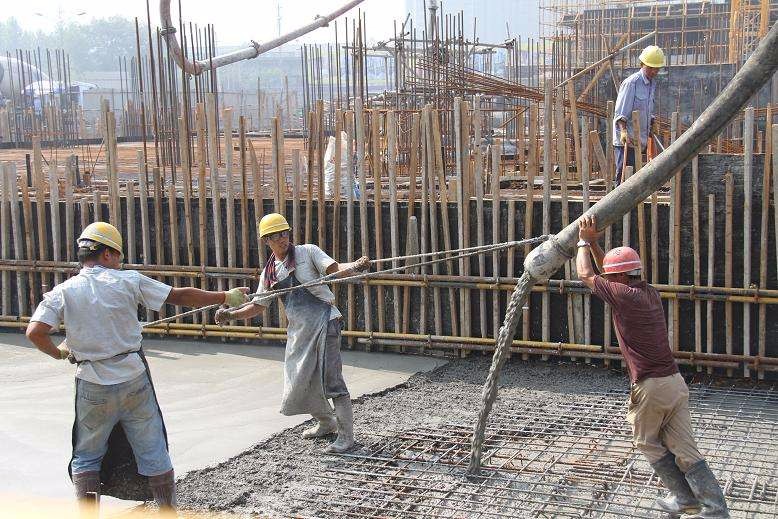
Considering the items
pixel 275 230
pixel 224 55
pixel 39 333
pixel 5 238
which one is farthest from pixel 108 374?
pixel 224 55

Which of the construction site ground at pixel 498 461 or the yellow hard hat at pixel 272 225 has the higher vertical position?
the yellow hard hat at pixel 272 225

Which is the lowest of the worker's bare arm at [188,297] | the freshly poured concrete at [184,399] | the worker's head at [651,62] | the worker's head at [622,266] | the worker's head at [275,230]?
the freshly poured concrete at [184,399]

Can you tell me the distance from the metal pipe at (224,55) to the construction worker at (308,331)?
19.4 feet

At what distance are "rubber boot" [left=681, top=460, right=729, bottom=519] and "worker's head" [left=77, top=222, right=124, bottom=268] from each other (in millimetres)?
3244

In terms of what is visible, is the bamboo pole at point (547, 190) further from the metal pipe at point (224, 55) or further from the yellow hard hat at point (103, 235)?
the metal pipe at point (224, 55)

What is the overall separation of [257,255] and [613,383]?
3.60 m

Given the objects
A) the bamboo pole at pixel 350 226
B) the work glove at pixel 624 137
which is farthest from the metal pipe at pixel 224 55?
the work glove at pixel 624 137

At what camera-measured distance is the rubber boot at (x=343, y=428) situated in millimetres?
6363

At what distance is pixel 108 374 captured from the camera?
4.94 m

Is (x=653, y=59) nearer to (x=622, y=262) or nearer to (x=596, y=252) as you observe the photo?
(x=596, y=252)

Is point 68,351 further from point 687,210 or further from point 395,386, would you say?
point 687,210

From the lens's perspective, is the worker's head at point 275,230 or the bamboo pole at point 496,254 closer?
the worker's head at point 275,230

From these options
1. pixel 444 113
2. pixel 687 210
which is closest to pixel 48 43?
pixel 444 113

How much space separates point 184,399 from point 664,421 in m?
4.08
